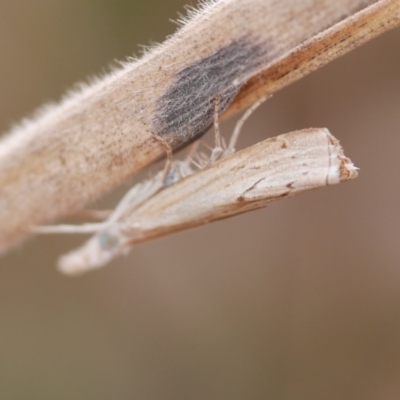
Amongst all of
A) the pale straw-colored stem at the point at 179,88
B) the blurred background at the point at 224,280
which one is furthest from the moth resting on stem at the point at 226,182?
the blurred background at the point at 224,280

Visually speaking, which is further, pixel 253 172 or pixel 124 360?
pixel 124 360

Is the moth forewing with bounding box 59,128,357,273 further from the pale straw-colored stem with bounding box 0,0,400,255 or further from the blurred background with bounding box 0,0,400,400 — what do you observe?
the blurred background with bounding box 0,0,400,400

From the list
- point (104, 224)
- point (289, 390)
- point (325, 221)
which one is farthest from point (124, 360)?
point (325, 221)

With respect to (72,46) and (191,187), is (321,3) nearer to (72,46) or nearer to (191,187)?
(191,187)

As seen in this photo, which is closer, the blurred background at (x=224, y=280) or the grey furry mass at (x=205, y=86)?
the grey furry mass at (x=205, y=86)

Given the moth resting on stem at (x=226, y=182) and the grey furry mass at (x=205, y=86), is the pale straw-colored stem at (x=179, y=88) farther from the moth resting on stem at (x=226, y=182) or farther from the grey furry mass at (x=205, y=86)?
the moth resting on stem at (x=226, y=182)

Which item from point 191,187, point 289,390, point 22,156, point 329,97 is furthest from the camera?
point 289,390
